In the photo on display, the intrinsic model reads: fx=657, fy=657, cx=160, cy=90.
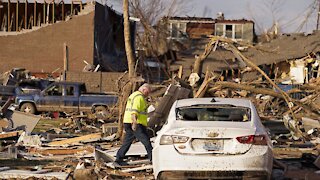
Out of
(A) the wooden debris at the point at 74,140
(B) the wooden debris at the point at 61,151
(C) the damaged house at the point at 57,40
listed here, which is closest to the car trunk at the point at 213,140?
(B) the wooden debris at the point at 61,151

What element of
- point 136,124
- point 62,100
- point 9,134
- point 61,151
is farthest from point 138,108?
point 62,100

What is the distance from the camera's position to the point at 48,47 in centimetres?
4441

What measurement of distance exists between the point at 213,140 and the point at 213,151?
0.17 m

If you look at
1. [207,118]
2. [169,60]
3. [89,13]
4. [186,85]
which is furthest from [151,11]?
[207,118]

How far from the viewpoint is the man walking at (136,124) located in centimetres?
1280

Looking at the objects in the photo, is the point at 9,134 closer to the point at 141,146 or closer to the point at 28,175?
the point at 141,146

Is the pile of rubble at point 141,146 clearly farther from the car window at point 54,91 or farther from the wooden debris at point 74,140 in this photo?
the car window at point 54,91

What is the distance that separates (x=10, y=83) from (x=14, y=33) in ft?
28.1

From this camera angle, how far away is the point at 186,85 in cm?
1850

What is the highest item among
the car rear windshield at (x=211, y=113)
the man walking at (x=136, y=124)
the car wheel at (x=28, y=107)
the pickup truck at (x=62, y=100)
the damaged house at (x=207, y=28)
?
the damaged house at (x=207, y=28)

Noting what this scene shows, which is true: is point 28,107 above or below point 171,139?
below

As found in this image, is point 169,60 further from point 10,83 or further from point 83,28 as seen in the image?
point 10,83

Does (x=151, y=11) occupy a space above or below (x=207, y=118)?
above

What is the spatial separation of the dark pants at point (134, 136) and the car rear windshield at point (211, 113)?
7.67 ft
